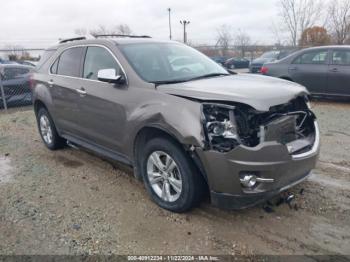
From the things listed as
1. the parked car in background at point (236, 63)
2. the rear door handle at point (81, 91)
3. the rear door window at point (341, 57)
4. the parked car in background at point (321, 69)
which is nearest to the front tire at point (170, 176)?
the rear door handle at point (81, 91)

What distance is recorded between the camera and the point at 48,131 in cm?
572

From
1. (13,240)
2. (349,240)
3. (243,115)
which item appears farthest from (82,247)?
(349,240)

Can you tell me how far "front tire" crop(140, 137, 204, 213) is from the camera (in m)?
3.10

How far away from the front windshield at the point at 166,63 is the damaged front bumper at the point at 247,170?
4.04 ft

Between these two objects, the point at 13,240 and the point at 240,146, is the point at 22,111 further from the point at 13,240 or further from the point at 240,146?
the point at 240,146

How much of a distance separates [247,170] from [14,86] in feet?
31.5

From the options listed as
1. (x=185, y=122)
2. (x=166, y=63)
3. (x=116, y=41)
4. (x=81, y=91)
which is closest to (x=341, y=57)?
(x=166, y=63)

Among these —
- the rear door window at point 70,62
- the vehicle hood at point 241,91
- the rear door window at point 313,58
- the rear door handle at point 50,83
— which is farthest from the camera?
the rear door window at point 313,58

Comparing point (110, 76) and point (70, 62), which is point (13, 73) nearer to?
point (70, 62)

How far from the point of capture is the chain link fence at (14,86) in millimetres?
10172

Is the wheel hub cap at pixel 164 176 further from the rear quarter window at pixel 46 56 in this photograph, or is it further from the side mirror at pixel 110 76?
the rear quarter window at pixel 46 56

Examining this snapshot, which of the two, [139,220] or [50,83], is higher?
[50,83]

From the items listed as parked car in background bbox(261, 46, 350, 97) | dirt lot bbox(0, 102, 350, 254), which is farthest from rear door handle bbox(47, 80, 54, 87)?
parked car in background bbox(261, 46, 350, 97)

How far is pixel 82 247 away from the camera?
2.91 meters
